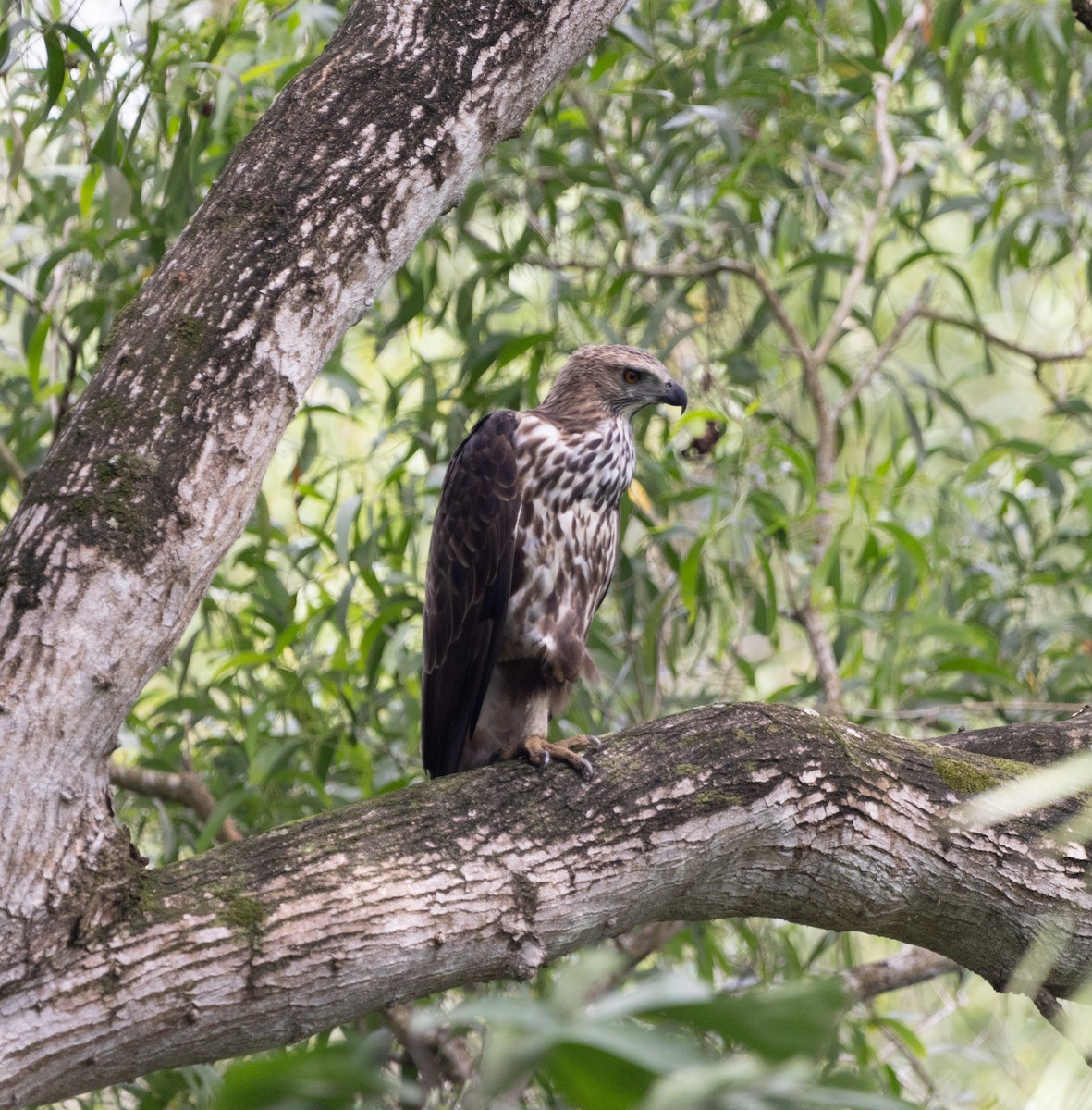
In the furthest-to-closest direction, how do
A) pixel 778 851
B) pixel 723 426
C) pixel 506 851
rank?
pixel 723 426 < pixel 778 851 < pixel 506 851

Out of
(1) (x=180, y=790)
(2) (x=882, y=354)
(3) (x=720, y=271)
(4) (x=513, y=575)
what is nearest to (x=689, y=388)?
(3) (x=720, y=271)

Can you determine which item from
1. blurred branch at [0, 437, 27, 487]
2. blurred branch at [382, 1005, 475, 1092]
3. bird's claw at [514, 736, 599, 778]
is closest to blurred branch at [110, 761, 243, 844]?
blurred branch at [382, 1005, 475, 1092]

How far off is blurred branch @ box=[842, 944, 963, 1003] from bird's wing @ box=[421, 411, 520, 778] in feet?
4.48

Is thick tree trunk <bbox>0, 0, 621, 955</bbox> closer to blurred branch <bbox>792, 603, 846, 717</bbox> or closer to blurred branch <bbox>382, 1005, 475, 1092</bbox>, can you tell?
blurred branch <bbox>382, 1005, 475, 1092</bbox>

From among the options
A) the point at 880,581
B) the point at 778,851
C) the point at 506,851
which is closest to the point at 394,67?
the point at 506,851

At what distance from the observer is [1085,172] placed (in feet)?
13.3

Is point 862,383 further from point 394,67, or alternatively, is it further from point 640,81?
point 394,67

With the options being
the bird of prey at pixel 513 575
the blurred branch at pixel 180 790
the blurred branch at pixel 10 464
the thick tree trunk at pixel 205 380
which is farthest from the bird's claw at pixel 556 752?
the blurred branch at pixel 10 464

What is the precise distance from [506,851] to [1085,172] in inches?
130

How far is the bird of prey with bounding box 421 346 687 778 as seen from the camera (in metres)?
2.68

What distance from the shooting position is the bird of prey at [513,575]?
2.68m

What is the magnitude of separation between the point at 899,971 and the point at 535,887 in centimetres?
200

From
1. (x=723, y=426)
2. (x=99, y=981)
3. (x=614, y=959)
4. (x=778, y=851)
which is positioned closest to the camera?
(x=614, y=959)

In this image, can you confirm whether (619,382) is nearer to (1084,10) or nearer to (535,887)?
(1084,10)
